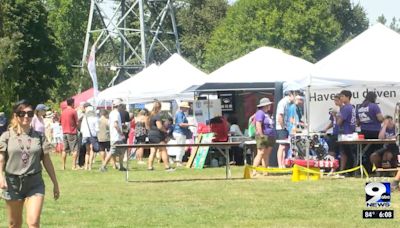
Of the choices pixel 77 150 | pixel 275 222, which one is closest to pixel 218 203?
pixel 275 222

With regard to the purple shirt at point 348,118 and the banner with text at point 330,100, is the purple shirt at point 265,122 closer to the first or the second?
the purple shirt at point 348,118

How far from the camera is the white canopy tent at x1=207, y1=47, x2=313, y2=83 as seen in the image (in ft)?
79.7

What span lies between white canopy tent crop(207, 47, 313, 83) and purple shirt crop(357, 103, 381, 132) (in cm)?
410

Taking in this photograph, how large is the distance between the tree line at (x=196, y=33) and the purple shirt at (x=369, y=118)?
93.5 feet

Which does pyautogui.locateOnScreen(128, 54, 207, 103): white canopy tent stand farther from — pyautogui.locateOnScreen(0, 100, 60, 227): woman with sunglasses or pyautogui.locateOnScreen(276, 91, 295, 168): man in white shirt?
pyautogui.locateOnScreen(0, 100, 60, 227): woman with sunglasses

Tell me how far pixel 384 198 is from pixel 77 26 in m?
82.9

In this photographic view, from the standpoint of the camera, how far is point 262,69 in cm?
2486

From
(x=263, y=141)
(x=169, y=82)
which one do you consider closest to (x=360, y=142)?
(x=263, y=141)

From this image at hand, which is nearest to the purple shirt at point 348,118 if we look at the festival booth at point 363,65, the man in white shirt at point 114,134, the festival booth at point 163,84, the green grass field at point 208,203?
the festival booth at point 363,65

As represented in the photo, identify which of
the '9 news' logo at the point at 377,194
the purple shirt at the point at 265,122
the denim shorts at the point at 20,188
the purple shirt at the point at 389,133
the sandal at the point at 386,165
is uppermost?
the purple shirt at the point at 265,122

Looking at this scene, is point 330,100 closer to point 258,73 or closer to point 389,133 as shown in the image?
point 258,73

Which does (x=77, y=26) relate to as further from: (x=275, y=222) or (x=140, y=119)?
(x=275, y=222)

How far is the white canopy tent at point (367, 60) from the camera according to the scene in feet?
65.2

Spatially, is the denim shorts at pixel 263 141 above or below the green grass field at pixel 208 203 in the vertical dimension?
above
